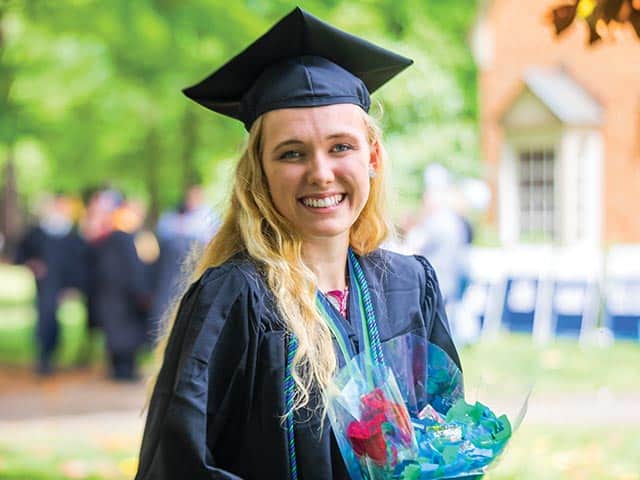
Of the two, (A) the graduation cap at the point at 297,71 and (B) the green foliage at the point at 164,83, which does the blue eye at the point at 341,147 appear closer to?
(A) the graduation cap at the point at 297,71

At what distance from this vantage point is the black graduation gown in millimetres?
2238

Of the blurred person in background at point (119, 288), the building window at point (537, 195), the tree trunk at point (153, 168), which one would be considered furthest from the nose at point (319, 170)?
the tree trunk at point (153, 168)

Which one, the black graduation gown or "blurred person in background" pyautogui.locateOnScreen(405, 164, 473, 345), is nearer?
the black graduation gown

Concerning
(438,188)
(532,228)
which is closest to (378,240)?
(438,188)

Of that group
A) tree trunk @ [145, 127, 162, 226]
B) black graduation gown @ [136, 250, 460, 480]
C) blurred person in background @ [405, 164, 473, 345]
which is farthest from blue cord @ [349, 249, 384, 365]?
tree trunk @ [145, 127, 162, 226]

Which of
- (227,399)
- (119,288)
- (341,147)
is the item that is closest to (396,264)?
(341,147)

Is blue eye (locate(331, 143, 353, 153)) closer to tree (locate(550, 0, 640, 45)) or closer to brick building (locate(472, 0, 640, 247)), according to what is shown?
tree (locate(550, 0, 640, 45))

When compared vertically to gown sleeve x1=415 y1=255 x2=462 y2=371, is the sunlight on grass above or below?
below

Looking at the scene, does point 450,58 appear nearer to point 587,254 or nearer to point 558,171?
point 558,171

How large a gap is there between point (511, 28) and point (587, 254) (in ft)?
26.5

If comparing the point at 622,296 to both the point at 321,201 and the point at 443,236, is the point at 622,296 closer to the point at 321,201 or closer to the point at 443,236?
the point at 443,236

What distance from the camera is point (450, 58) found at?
1836cm

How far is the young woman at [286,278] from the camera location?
7.58ft

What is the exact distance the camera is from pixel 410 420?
216 cm
